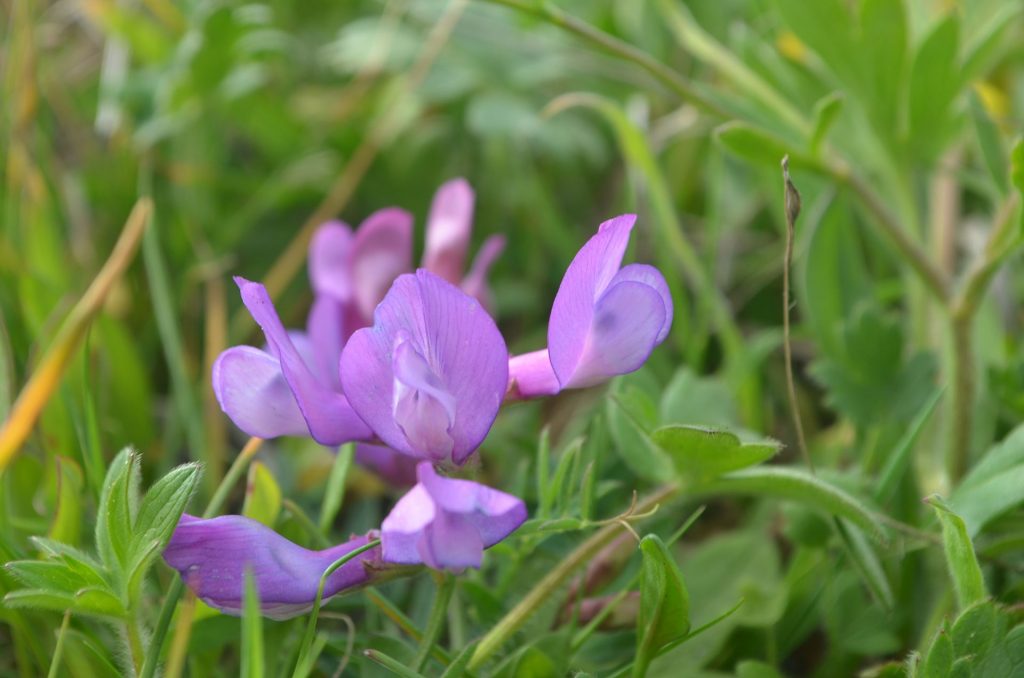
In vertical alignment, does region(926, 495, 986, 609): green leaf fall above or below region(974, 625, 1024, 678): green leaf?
above

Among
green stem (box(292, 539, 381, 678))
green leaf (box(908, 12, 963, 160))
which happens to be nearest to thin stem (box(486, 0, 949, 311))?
green leaf (box(908, 12, 963, 160))

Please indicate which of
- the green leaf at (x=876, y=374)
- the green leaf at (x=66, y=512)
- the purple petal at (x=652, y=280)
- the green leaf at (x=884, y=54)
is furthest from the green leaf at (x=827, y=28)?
the green leaf at (x=66, y=512)

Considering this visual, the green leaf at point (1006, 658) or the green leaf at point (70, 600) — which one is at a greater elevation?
the green leaf at point (70, 600)

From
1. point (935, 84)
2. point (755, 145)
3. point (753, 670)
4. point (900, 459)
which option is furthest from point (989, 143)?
point (753, 670)

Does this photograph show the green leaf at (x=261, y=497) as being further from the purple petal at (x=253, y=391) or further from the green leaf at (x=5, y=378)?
the green leaf at (x=5, y=378)

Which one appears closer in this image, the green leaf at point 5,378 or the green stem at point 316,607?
the green stem at point 316,607

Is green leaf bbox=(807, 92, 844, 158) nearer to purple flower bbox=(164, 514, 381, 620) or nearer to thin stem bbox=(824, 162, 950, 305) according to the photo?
thin stem bbox=(824, 162, 950, 305)

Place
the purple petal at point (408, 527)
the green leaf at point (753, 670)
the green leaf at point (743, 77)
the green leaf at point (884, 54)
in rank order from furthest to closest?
the green leaf at point (743, 77) → the green leaf at point (884, 54) → the green leaf at point (753, 670) → the purple petal at point (408, 527)
